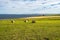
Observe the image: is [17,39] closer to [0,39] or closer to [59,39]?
[0,39]

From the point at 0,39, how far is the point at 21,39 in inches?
73.9

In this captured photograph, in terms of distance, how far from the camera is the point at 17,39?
14.3 meters

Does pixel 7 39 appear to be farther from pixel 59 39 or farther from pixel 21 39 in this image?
pixel 59 39

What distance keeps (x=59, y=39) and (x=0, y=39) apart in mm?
4764

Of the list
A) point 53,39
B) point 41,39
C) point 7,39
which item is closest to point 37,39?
point 41,39

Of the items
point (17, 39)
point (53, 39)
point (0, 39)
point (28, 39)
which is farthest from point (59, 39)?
point (0, 39)

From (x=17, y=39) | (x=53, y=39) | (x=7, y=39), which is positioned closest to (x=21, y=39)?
(x=17, y=39)

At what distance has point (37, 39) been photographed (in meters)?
14.8

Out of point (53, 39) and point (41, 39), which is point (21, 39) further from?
point (53, 39)

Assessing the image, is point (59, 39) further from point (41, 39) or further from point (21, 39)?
point (21, 39)

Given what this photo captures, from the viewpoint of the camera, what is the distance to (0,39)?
15.2 m

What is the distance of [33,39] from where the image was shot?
15008 millimetres

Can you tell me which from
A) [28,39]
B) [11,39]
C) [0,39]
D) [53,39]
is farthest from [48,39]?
[0,39]

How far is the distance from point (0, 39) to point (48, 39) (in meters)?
3.87
